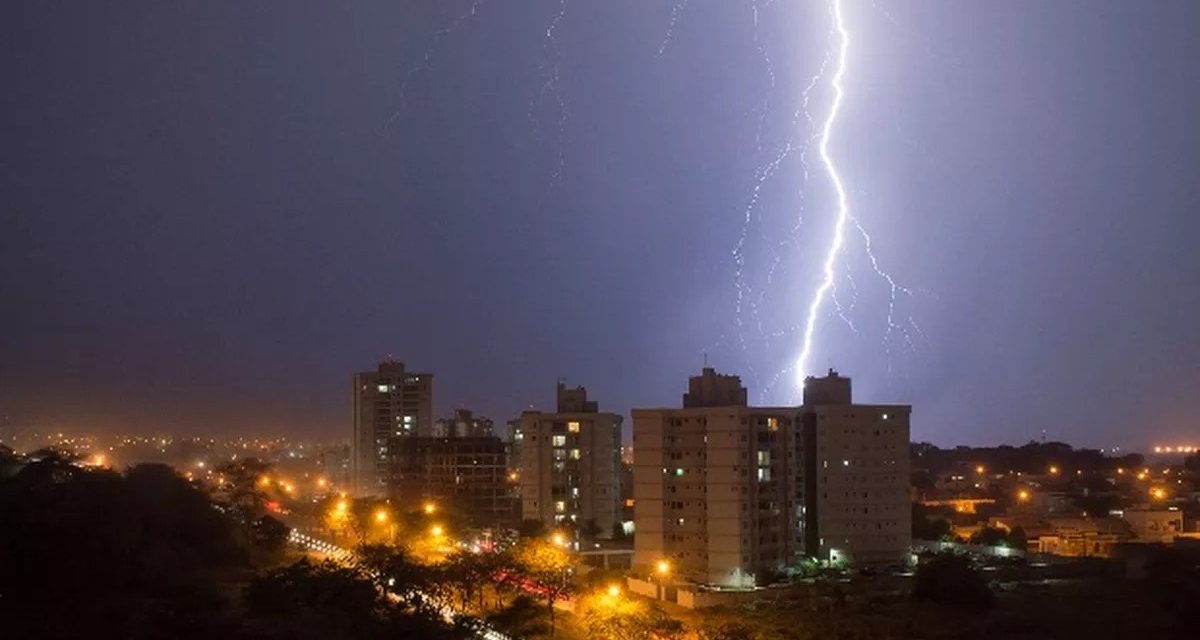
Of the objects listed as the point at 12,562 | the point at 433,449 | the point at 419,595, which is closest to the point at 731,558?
the point at 419,595

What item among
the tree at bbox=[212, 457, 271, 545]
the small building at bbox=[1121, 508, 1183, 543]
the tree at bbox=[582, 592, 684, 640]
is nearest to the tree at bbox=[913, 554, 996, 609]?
the tree at bbox=[582, 592, 684, 640]

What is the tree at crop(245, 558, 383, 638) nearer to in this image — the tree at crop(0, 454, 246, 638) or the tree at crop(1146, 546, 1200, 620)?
the tree at crop(0, 454, 246, 638)

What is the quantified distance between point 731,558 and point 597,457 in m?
11.6

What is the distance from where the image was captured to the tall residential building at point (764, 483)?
26.6m

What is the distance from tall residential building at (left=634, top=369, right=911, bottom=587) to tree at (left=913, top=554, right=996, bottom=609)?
3.32 m

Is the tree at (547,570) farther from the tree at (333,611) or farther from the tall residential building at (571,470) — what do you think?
the tall residential building at (571,470)

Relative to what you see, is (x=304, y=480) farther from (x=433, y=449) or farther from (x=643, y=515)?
(x=643, y=515)

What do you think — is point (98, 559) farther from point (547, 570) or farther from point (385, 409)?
point (385, 409)

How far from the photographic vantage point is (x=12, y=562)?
19.2 metres

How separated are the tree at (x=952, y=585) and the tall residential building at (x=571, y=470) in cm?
1372

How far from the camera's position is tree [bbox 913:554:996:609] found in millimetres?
23766

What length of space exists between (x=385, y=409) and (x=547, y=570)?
33.8 m

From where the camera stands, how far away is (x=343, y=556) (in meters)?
26.4

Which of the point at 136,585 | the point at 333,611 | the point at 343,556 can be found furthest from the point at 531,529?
the point at 136,585
